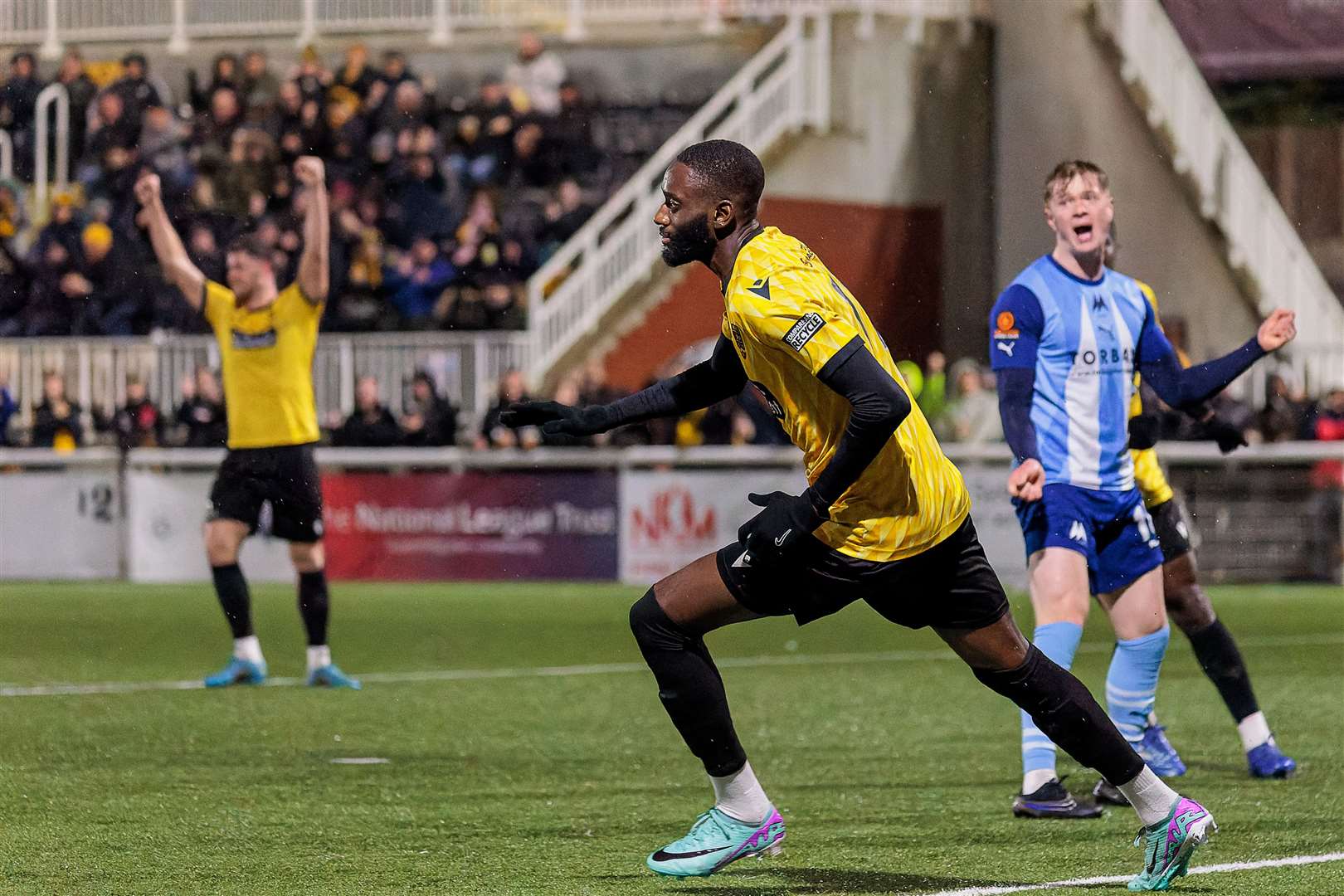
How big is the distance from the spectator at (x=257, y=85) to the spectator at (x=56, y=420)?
13.4 feet

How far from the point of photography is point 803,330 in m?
5.59

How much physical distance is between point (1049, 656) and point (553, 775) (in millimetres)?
1976

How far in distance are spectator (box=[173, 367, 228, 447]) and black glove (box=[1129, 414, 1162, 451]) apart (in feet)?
46.6

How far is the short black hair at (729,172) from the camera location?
588 cm

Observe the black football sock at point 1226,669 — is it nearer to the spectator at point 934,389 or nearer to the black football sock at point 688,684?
the spectator at point 934,389

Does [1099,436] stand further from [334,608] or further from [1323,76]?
[1323,76]

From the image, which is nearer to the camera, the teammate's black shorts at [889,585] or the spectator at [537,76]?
the teammate's black shorts at [889,585]

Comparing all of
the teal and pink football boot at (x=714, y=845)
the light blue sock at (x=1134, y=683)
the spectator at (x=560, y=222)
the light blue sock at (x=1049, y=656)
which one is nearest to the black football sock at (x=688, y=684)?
the teal and pink football boot at (x=714, y=845)

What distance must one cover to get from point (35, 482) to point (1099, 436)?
16.0 metres

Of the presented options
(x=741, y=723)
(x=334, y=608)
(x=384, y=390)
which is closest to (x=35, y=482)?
(x=384, y=390)

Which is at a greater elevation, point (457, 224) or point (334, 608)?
point (457, 224)

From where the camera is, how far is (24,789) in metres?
7.82

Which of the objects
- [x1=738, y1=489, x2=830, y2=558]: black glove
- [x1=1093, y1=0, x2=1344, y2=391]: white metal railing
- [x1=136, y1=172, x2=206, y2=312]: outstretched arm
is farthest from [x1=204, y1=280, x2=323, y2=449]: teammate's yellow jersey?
[x1=1093, y1=0, x2=1344, y2=391]: white metal railing

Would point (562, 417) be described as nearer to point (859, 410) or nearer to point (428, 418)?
point (859, 410)
